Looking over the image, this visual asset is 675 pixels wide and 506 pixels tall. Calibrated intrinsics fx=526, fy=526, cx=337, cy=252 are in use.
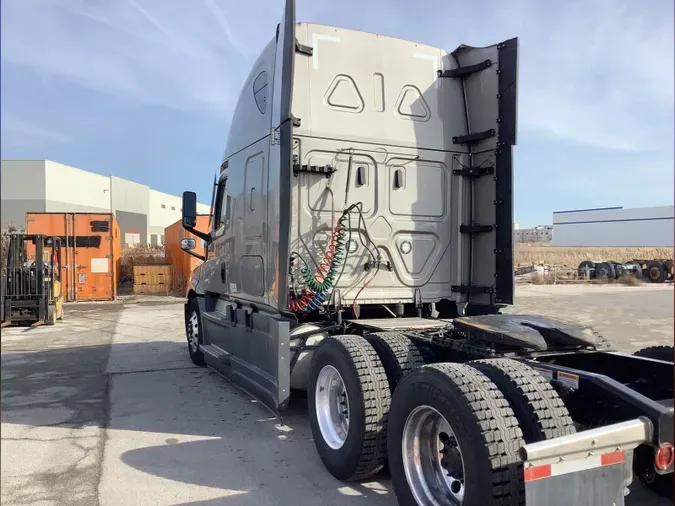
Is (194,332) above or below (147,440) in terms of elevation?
above

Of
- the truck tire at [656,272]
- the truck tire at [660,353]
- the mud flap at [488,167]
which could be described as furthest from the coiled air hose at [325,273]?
the truck tire at [656,272]

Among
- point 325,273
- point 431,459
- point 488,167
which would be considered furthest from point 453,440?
point 488,167

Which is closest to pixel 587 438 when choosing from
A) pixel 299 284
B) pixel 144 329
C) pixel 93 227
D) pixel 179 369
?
pixel 299 284

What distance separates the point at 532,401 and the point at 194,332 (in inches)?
252

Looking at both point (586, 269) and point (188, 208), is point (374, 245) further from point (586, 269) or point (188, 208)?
point (586, 269)

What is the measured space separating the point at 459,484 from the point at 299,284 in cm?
266

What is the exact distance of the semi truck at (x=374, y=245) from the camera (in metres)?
3.73

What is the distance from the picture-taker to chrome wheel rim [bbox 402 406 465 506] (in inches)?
120

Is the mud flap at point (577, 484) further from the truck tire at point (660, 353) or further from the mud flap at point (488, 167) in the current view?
the mud flap at point (488, 167)

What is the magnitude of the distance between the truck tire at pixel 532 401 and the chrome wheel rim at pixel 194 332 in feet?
19.5

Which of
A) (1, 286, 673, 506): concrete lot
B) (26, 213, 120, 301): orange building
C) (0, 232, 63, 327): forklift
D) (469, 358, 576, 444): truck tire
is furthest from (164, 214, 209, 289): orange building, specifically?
(469, 358, 576, 444): truck tire

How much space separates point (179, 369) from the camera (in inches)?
319

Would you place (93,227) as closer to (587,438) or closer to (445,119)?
(445,119)

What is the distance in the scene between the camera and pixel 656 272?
89.8ft
